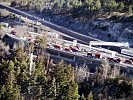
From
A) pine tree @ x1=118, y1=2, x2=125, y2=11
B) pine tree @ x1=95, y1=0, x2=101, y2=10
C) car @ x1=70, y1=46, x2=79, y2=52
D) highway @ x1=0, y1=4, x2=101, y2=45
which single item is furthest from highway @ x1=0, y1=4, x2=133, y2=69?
pine tree @ x1=118, y1=2, x2=125, y2=11

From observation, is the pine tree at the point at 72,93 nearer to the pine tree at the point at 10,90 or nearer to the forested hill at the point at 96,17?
the pine tree at the point at 10,90

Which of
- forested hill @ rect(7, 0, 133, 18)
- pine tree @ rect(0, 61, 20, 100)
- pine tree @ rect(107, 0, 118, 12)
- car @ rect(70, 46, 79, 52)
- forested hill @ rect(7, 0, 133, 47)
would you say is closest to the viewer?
pine tree @ rect(0, 61, 20, 100)

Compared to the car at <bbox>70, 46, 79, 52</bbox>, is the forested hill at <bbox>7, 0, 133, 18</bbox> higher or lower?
higher

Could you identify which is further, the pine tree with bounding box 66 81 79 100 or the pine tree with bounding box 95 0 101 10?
the pine tree with bounding box 95 0 101 10

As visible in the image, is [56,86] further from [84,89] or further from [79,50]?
[79,50]

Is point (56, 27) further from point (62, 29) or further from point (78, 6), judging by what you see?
point (78, 6)

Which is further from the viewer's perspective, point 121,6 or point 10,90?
point 121,6

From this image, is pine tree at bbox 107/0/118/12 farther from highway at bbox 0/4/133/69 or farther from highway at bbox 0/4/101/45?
highway at bbox 0/4/133/69

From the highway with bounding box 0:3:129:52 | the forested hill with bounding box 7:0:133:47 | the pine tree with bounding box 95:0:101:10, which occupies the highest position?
the pine tree with bounding box 95:0:101:10

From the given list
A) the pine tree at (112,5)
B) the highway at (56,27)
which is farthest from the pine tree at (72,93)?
the pine tree at (112,5)

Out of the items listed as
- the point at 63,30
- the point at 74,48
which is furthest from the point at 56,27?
the point at 74,48

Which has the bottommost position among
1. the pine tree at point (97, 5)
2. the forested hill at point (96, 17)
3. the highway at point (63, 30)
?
the highway at point (63, 30)
